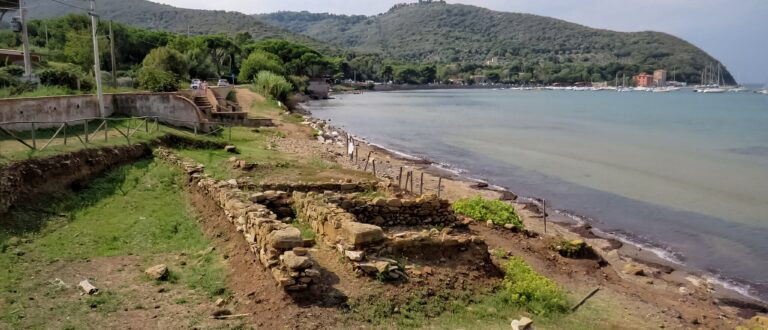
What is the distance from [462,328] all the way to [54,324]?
6703mm

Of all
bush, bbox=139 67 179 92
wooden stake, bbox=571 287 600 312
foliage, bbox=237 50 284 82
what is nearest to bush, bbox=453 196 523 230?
wooden stake, bbox=571 287 600 312

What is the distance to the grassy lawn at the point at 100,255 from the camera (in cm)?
951

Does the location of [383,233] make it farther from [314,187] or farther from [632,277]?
[632,277]

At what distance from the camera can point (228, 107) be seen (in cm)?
4428

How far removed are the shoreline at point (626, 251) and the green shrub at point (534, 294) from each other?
709 cm

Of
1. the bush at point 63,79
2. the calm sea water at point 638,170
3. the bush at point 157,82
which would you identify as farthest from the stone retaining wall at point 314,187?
the bush at point 157,82

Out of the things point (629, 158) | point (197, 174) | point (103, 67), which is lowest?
point (629, 158)

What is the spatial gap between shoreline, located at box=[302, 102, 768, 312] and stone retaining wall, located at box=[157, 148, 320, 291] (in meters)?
12.0

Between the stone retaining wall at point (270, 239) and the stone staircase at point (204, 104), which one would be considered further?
the stone staircase at point (204, 104)

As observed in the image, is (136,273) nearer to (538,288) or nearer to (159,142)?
(538,288)

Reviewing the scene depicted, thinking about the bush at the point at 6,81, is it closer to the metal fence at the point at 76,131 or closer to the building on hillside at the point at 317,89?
the metal fence at the point at 76,131

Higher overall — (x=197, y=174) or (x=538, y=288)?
(x=197, y=174)

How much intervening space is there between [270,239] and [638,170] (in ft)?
117

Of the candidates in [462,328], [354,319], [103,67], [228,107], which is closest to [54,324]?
[354,319]
